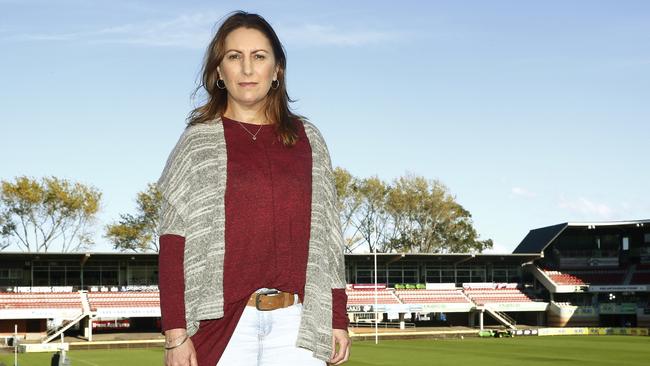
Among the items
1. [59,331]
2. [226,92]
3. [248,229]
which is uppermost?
[226,92]

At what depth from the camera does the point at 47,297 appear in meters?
58.3

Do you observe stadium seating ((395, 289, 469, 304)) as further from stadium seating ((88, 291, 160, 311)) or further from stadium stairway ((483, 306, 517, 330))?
stadium seating ((88, 291, 160, 311))

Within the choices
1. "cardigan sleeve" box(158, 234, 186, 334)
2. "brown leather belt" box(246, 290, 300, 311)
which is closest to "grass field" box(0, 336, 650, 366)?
"brown leather belt" box(246, 290, 300, 311)

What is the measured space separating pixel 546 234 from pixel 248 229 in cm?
7004

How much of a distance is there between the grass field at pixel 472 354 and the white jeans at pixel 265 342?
3157 cm

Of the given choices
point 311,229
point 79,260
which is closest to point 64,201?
point 79,260

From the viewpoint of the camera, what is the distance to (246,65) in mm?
3707

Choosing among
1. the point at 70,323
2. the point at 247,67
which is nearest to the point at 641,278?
the point at 70,323

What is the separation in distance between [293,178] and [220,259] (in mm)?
433

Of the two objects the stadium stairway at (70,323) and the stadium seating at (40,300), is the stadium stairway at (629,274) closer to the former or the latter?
the stadium stairway at (70,323)

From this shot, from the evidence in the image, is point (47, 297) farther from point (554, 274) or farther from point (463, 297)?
point (554, 274)

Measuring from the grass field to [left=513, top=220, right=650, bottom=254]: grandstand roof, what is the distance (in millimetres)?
17478

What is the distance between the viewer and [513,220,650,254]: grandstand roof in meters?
68.1

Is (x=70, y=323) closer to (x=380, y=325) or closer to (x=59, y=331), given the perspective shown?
(x=59, y=331)
